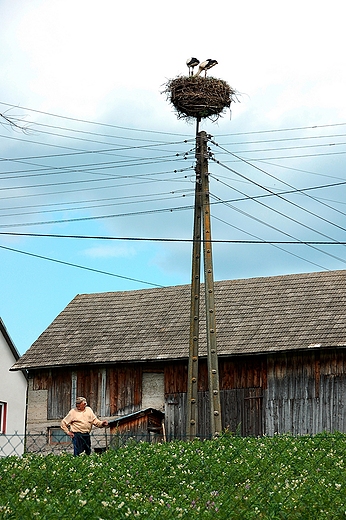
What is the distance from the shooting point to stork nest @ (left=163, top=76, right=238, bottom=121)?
76.3 feet

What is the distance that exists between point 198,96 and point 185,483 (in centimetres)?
1405

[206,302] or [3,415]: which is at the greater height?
[206,302]

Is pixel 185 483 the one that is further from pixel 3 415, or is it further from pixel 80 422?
pixel 3 415

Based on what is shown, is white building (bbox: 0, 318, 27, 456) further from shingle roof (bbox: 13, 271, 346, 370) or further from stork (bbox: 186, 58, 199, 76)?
stork (bbox: 186, 58, 199, 76)

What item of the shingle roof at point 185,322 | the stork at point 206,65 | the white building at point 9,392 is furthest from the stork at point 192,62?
the white building at point 9,392

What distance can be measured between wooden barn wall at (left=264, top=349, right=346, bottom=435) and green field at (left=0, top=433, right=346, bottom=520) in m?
11.5

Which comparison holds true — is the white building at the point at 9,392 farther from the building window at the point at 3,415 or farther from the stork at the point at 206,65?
the stork at the point at 206,65

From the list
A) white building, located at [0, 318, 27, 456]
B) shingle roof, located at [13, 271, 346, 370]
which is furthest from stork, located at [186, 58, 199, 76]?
white building, located at [0, 318, 27, 456]

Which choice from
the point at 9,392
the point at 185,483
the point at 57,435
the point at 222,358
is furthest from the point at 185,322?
the point at 185,483

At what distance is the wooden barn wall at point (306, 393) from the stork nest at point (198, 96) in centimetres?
801

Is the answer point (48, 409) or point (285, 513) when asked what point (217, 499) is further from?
point (48, 409)

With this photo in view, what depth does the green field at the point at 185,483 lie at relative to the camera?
8.89 m

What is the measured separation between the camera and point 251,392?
27547mm

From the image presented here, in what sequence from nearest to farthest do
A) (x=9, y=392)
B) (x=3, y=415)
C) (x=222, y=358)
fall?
(x=222, y=358) < (x=3, y=415) < (x=9, y=392)
